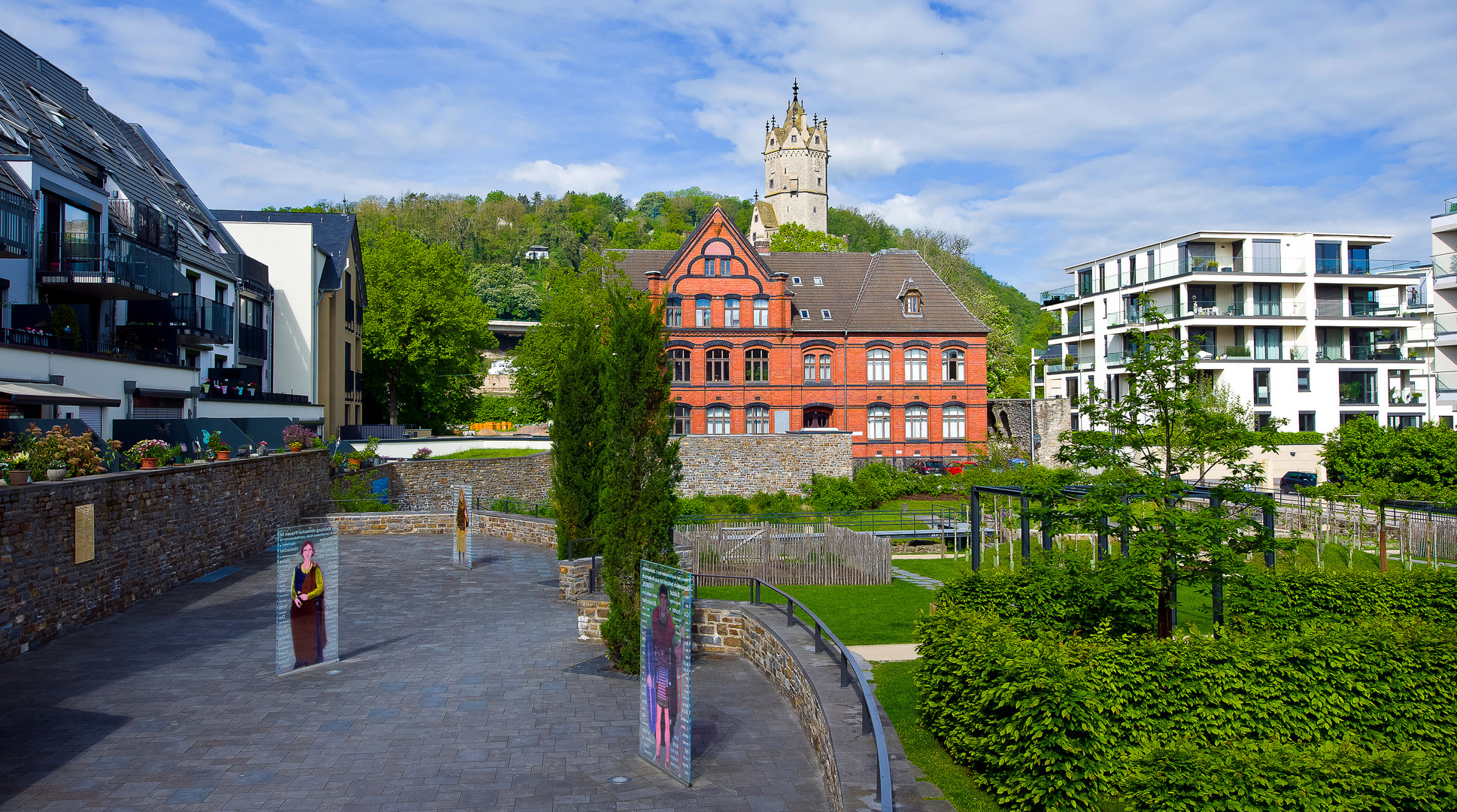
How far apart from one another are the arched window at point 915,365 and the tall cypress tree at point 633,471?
123ft

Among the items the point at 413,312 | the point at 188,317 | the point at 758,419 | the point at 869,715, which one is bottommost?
the point at 869,715

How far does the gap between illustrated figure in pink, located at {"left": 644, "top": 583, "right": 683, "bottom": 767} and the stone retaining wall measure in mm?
1577

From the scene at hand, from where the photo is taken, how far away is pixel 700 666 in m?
13.0

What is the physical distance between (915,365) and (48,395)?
40416 mm

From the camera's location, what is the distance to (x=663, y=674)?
9.05m

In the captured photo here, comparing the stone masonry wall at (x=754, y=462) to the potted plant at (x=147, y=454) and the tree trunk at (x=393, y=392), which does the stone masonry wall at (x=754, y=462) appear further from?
the potted plant at (x=147, y=454)

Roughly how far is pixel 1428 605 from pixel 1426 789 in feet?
27.7

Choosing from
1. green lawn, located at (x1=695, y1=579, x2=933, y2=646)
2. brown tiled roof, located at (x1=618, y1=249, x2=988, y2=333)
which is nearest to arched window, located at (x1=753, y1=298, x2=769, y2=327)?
brown tiled roof, located at (x1=618, y1=249, x2=988, y2=333)

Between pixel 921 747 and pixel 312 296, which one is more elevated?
pixel 312 296

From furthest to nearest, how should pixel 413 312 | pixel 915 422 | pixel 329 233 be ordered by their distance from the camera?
pixel 413 312 < pixel 915 422 < pixel 329 233

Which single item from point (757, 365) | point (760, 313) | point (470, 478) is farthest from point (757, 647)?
point (760, 313)

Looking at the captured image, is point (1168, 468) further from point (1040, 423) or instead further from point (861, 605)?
point (1040, 423)

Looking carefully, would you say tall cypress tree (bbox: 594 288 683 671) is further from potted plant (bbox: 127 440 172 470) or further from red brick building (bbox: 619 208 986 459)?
red brick building (bbox: 619 208 986 459)

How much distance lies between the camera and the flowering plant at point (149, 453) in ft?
55.0
